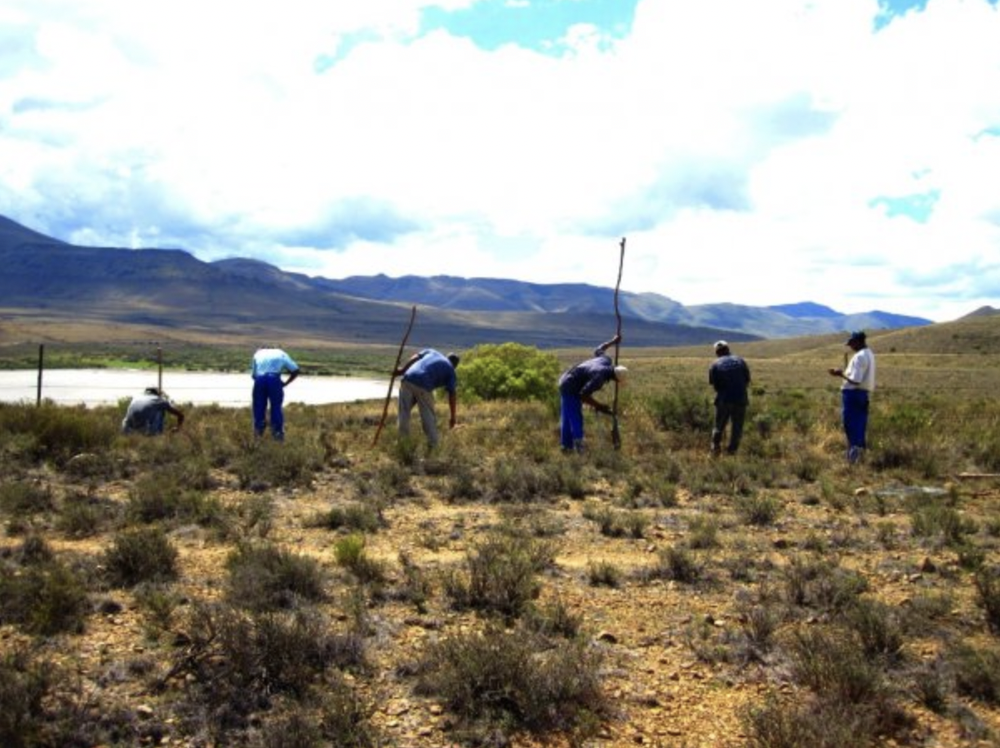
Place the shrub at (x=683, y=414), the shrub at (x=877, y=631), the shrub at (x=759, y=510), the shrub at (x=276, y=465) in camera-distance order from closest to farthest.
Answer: the shrub at (x=877, y=631), the shrub at (x=759, y=510), the shrub at (x=276, y=465), the shrub at (x=683, y=414)

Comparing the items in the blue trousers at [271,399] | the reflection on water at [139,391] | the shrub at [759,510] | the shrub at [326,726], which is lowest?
the reflection on water at [139,391]

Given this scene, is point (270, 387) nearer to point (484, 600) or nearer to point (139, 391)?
point (484, 600)

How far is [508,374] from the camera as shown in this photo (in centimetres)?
2708

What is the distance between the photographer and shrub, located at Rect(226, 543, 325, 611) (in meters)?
5.98

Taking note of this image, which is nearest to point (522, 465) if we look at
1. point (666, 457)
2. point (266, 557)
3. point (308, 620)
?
point (666, 457)

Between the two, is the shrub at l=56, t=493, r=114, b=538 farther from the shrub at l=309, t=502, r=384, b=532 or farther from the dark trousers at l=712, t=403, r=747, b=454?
the dark trousers at l=712, t=403, r=747, b=454

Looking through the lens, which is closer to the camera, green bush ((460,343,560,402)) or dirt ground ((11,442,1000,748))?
dirt ground ((11,442,1000,748))

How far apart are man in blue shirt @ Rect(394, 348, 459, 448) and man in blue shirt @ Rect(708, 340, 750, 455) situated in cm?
386

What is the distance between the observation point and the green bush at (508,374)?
88.2ft

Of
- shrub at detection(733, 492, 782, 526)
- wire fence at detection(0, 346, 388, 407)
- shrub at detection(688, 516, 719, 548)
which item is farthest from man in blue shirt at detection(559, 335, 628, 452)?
wire fence at detection(0, 346, 388, 407)

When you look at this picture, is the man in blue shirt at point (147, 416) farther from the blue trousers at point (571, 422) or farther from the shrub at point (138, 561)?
the shrub at point (138, 561)

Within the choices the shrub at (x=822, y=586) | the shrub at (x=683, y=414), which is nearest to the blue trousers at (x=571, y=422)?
the shrub at (x=683, y=414)

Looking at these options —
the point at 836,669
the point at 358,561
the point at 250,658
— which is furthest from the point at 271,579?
the point at 836,669

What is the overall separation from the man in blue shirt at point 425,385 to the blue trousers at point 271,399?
2022mm
